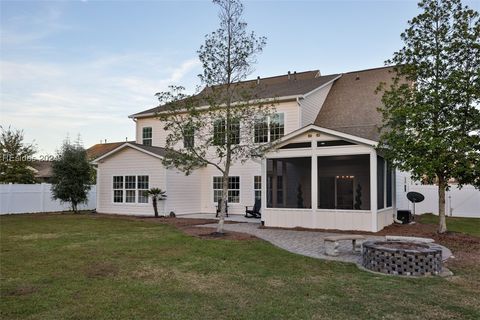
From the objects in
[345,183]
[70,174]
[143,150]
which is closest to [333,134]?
[345,183]

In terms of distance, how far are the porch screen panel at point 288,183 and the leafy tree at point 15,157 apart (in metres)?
20.5

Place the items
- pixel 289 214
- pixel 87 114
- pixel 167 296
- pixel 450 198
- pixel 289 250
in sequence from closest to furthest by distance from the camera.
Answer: pixel 167 296 < pixel 289 250 < pixel 289 214 < pixel 450 198 < pixel 87 114

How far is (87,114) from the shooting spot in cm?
2350

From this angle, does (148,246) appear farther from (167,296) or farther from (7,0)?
(7,0)

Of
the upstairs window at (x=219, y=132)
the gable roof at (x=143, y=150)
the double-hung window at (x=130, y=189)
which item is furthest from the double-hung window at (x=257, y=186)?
the upstairs window at (x=219, y=132)

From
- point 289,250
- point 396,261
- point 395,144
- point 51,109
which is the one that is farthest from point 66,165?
point 396,261

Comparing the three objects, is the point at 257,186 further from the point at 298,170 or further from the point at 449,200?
the point at 449,200

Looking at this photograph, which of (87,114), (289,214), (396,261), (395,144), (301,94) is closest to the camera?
(396,261)

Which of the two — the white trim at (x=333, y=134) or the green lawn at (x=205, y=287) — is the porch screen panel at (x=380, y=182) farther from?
the green lawn at (x=205, y=287)

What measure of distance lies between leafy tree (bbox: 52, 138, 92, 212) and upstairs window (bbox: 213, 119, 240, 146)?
11.8 metres

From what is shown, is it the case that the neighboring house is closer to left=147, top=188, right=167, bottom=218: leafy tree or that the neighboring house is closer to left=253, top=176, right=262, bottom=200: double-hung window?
left=253, top=176, right=262, bottom=200: double-hung window

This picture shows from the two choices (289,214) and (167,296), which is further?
(289,214)

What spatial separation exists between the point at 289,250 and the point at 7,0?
479 inches

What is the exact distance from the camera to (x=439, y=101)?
11773 mm
